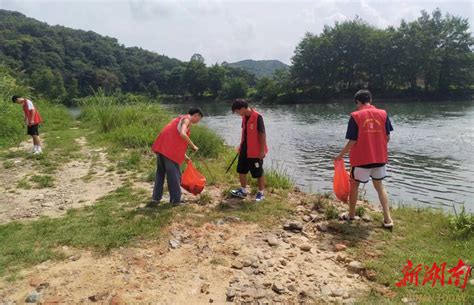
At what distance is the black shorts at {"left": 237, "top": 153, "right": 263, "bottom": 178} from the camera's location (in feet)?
22.3

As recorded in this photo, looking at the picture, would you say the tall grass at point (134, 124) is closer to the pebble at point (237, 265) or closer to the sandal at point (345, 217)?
the sandal at point (345, 217)

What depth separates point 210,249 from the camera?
15.8 feet

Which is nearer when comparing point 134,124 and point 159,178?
point 159,178

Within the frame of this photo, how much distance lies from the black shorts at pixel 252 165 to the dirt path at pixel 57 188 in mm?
2827

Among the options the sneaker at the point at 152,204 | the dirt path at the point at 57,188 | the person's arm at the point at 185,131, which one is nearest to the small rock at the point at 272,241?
the person's arm at the point at 185,131

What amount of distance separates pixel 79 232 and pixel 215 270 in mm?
2194

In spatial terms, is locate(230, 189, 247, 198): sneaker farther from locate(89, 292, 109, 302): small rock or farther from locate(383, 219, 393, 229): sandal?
locate(89, 292, 109, 302): small rock

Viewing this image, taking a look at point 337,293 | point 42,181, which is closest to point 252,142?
point 337,293

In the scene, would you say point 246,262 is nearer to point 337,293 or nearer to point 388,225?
point 337,293

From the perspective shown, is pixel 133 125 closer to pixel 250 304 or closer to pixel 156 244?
pixel 156 244

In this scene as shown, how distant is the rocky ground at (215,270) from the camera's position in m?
3.80

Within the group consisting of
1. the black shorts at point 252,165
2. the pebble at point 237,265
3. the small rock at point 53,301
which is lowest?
the small rock at point 53,301

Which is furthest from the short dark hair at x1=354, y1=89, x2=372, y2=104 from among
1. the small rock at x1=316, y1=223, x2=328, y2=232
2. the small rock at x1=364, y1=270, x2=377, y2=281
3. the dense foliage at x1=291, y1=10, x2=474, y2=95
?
the dense foliage at x1=291, y1=10, x2=474, y2=95

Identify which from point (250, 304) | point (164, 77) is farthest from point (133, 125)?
point (164, 77)
